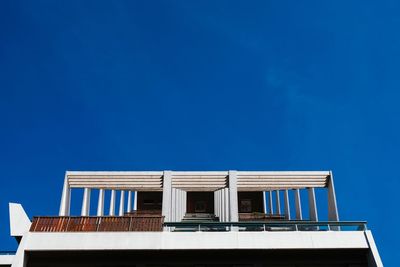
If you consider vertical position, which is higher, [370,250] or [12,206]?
[12,206]

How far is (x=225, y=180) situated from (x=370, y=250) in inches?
478

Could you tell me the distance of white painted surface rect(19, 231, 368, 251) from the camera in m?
16.6

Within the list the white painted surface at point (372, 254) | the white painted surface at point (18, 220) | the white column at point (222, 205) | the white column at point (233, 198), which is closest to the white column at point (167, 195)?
the white column at point (222, 205)

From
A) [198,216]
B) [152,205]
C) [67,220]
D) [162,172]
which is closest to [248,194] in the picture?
[198,216]

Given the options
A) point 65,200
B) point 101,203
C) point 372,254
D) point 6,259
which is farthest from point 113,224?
point 101,203

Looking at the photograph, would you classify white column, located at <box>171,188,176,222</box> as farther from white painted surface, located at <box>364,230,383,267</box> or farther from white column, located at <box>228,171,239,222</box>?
white painted surface, located at <box>364,230,383,267</box>

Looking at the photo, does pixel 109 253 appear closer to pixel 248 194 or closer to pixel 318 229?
pixel 318 229

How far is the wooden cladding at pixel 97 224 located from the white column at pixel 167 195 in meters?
8.50

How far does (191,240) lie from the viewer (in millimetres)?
16859

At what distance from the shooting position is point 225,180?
27.6 m

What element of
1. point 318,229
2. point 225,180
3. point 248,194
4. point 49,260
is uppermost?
point 248,194

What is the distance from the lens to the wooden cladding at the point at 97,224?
1705 centimetres

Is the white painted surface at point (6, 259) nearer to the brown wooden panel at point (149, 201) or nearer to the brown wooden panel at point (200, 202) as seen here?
the brown wooden panel at point (149, 201)

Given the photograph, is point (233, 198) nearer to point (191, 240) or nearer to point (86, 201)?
point (86, 201)
